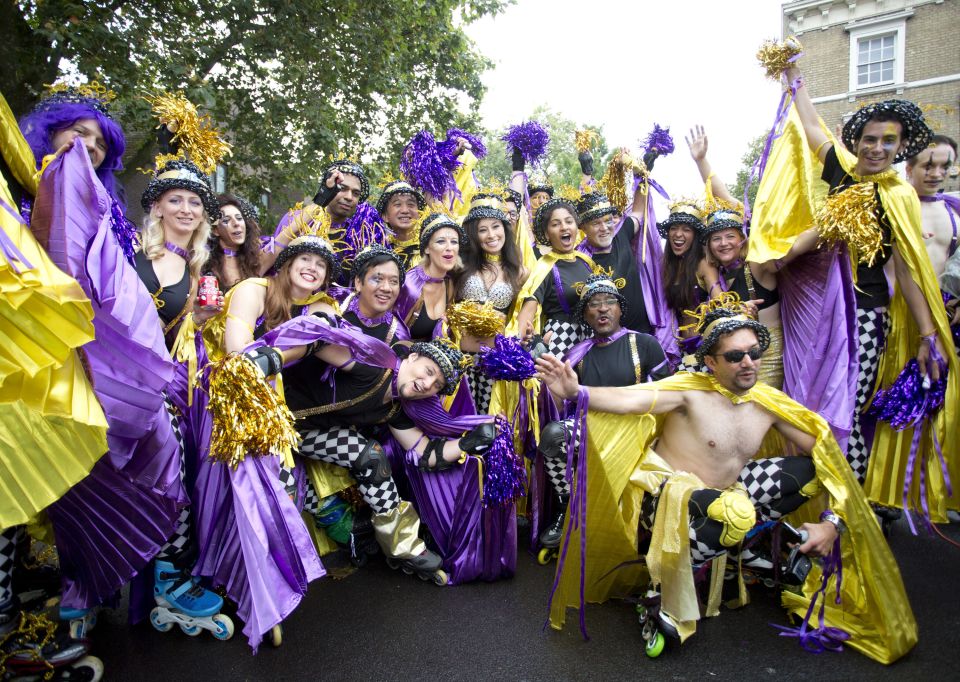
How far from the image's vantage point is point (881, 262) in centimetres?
372

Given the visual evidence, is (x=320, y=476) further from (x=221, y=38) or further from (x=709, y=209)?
(x=221, y=38)

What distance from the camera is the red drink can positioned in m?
3.20

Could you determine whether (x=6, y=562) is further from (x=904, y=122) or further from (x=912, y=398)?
(x=904, y=122)

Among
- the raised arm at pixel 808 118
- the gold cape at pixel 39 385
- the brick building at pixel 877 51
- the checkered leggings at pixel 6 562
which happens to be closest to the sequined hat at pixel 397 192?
the raised arm at pixel 808 118

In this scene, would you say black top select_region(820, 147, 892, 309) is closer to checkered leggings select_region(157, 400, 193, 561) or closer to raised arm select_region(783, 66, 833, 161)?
raised arm select_region(783, 66, 833, 161)

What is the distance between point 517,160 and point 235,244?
8.58 ft

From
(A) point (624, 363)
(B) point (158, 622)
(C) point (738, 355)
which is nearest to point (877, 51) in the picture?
(A) point (624, 363)

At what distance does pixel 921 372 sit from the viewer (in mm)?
3586

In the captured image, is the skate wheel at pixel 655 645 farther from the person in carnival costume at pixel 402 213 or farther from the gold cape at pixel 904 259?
the person in carnival costume at pixel 402 213

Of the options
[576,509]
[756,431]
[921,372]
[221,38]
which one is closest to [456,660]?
[576,509]

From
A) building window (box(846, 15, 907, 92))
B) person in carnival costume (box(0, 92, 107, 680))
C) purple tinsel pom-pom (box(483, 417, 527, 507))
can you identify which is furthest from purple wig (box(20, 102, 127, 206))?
building window (box(846, 15, 907, 92))

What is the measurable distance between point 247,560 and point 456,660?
1.06 metres

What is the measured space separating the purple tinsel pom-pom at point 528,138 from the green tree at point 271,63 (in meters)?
3.74

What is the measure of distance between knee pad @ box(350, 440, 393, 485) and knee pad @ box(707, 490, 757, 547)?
181 centimetres
